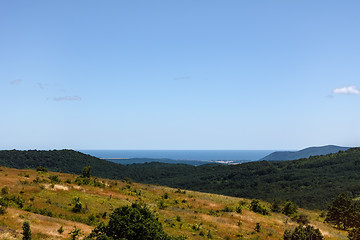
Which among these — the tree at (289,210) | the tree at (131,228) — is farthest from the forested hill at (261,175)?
the tree at (131,228)

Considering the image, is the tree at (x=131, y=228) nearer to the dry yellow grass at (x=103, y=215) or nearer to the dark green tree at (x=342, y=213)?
the dry yellow grass at (x=103, y=215)

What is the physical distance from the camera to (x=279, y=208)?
53.8 meters

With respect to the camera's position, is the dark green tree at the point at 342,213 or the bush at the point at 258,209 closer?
the bush at the point at 258,209

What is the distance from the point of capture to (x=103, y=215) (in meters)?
30.4

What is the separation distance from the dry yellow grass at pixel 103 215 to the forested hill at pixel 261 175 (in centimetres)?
4633

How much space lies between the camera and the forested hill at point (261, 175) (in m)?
89.5

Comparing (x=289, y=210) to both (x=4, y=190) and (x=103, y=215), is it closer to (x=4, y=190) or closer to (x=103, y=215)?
(x=103, y=215)

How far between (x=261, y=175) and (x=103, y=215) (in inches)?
4464

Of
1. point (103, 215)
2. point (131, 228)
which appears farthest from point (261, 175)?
point (131, 228)

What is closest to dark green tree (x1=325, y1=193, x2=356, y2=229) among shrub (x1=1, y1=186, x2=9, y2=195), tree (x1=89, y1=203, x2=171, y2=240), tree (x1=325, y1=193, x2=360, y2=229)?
tree (x1=325, y1=193, x2=360, y2=229)

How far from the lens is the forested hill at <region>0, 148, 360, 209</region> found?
8952cm

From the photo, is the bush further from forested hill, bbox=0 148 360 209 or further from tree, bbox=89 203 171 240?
forested hill, bbox=0 148 360 209

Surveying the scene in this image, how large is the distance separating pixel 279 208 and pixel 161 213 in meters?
28.8

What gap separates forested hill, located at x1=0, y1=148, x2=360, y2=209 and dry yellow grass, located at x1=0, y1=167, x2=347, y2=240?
4633cm
